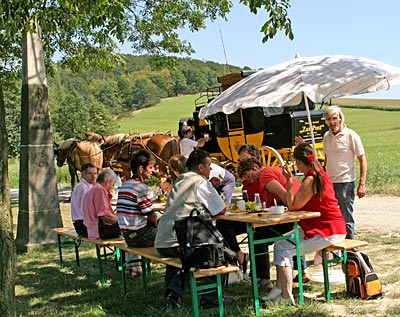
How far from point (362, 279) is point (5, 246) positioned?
3.15 meters

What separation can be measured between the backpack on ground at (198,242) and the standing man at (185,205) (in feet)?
0.34

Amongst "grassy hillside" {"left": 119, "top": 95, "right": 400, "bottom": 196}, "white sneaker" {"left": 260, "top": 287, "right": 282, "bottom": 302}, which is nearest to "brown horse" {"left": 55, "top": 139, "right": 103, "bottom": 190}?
"white sneaker" {"left": 260, "top": 287, "right": 282, "bottom": 302}

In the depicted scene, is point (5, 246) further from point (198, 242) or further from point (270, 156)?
point (270, 156)

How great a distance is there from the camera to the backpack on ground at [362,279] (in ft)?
18.0

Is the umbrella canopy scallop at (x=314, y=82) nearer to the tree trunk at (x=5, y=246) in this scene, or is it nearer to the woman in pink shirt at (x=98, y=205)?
the woman in pink shirt at (x=98, y=205)

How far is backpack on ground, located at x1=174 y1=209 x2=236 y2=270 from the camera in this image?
511 centimetres

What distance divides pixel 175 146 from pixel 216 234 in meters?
11.8

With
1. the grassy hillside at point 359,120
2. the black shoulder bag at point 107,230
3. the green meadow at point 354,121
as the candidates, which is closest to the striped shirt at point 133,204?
the black shoulder bag at point 107,230

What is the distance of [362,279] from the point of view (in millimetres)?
5520

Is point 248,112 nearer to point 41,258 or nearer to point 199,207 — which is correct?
point 41,258

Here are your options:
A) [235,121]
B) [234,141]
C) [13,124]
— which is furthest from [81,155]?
[13,124]

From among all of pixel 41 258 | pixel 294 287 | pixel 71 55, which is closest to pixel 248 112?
pixel 71 55

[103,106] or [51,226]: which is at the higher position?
[103,106]

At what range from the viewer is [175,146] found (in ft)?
55.7
